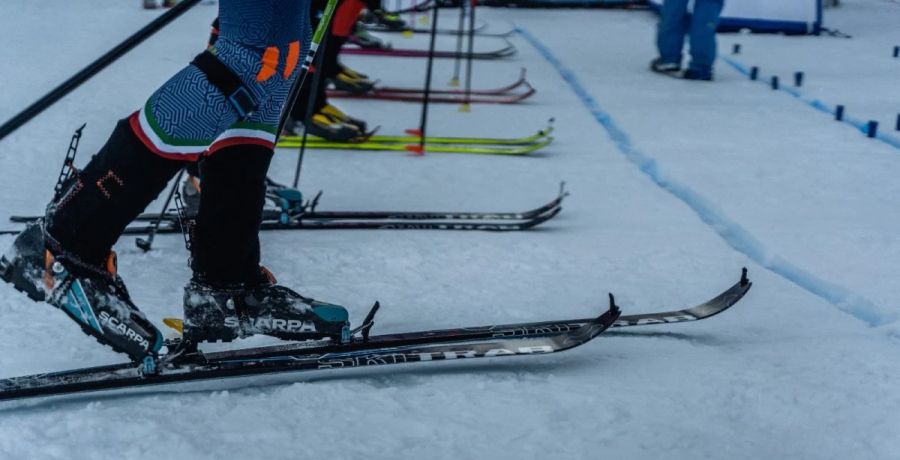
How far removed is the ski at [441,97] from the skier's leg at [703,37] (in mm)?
1397

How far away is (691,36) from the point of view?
23.7 ft

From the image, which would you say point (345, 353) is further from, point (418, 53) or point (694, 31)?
point (418, 53)

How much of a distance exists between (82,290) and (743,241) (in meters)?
2.19

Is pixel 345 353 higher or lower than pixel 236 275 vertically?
lower

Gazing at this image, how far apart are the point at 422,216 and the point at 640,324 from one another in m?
1.21

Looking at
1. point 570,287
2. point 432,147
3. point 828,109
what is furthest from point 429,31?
point 570,287

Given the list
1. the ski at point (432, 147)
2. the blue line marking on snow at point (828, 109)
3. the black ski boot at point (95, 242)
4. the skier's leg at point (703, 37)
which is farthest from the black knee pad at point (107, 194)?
the skier's leg at point (703, 37)

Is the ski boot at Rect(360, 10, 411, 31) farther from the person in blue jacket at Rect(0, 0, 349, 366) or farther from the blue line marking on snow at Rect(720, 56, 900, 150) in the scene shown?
the person in blue jacket at Rect(0, 0, 349, 366)

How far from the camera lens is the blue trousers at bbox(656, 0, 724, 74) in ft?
23.3

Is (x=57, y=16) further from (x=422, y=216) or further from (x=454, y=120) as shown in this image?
(x=422, y=216)

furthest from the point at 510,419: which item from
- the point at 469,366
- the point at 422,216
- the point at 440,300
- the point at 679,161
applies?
the point at 679,161

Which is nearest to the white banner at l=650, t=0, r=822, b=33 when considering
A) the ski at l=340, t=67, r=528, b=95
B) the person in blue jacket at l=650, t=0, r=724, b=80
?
the person in blue jacket at l=650, t=0, r=724, b=80

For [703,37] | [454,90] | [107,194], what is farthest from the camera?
[703,37]

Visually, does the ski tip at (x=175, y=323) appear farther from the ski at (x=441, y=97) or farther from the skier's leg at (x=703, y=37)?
the skier's leg at (x=703, y=37)
